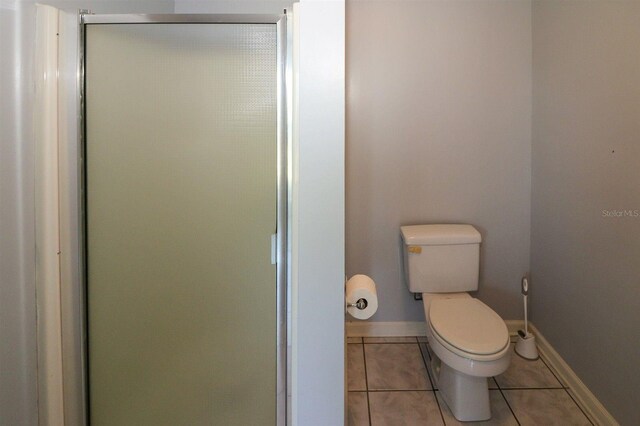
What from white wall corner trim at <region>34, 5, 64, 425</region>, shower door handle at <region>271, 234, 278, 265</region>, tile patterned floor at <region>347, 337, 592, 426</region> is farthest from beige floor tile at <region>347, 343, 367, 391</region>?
white wall corner trim at <region>34, 5, 64, 425</region>

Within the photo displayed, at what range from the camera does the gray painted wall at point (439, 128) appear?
6.32 ft

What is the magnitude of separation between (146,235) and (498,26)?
2171 mm

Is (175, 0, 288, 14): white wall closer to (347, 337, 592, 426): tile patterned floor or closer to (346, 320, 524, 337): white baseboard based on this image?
(346, 320, 524, 337): white baseboard

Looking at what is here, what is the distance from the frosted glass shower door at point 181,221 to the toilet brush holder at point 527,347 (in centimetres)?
158

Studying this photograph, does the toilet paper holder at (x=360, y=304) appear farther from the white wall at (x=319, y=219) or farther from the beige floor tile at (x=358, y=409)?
the beige floor tile at (x=358, y=409)

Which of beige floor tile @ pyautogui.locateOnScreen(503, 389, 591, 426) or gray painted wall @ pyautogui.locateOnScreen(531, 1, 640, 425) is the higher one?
gray painted wall @ pyautogui.locateOnScreen(531, 1, 640, 425)

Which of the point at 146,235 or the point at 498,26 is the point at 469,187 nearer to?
the point at 498,26

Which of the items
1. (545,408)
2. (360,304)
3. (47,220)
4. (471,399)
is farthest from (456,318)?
(47,220)

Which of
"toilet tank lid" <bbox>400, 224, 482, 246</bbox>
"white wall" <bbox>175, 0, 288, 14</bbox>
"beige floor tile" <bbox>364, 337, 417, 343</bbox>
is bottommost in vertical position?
"beige floor tile" <bbox>364, 337, 417, 343</bbox>

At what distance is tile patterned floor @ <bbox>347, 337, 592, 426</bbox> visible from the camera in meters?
1.49

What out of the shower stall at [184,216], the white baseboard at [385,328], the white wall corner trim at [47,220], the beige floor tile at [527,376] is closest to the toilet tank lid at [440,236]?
the white baseboard at [385,328]

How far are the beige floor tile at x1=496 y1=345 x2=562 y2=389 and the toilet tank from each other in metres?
0.48

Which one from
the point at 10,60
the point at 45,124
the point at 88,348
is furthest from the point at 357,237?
the point at 10,60

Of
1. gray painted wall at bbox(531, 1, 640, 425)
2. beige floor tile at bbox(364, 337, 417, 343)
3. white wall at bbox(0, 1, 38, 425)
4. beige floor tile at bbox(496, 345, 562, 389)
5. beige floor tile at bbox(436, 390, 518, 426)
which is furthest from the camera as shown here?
beige floor tile at bbox(364, 337, 417, 343)
